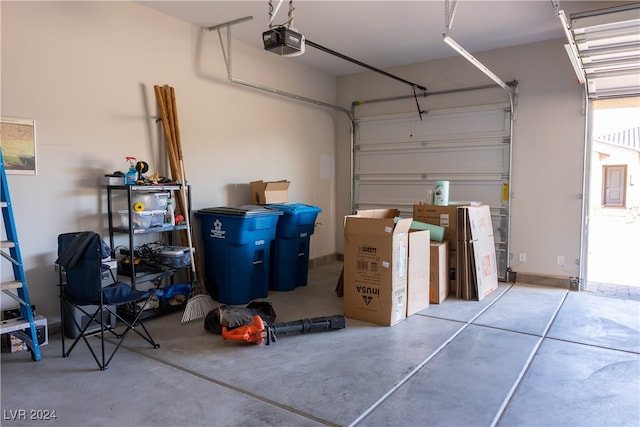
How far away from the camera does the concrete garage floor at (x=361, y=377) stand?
2324 millimetres

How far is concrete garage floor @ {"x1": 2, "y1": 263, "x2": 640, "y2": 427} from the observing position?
91.5 inches

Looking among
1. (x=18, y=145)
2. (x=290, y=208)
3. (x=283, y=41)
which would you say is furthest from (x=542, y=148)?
(x=18, y=145)

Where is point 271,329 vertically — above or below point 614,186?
below

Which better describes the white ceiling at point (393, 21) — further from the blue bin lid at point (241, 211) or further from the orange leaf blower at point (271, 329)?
the orange leaf blower at point (271, 329)

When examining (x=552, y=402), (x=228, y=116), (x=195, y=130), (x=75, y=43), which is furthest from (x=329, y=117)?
(x=552, y=402)

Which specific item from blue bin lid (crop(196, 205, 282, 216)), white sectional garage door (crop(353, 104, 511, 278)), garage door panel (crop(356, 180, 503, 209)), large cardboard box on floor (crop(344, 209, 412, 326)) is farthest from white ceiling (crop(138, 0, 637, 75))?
large cardboard box on floor (crop(344, 209, 412, 326))

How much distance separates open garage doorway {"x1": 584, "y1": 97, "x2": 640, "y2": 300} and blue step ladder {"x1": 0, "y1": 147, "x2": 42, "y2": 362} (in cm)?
577

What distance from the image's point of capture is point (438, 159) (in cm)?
608

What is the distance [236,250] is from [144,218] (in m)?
0.99

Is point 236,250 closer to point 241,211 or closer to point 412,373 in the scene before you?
point 241,211

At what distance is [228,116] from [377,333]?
313 centimetres

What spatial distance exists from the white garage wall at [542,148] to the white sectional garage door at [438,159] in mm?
161

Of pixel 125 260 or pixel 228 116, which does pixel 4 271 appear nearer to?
pixel 125 260

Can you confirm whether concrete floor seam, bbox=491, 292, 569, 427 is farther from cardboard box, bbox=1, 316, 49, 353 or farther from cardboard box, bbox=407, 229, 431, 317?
cardboard box, bbox=1, 316, 49, 353
